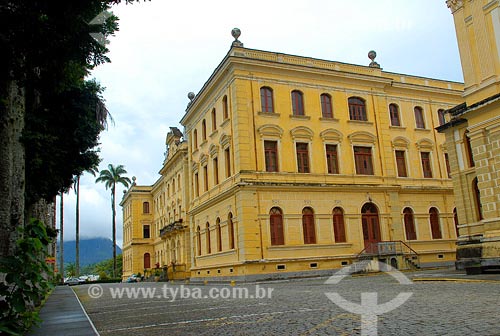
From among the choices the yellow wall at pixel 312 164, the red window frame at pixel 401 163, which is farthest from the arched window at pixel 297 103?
the red window frame at pixel 401 163

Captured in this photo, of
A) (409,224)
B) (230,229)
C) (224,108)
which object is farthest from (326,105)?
(230,229)

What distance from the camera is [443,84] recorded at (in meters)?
37.0

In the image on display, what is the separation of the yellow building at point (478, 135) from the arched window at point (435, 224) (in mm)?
11058

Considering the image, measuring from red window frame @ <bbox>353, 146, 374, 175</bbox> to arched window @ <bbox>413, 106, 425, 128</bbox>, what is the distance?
5.72m

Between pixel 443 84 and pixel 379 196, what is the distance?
1232 cm

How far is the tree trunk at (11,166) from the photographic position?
7.82 m

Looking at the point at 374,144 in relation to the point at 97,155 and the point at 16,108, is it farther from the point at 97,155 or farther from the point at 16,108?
the point at 16,108

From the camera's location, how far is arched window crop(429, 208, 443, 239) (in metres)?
33.0

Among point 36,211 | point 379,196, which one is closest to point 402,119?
point 379,196

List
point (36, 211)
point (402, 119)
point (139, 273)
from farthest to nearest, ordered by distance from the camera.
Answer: point (139, 273), point (402, 119), point (36, 211)

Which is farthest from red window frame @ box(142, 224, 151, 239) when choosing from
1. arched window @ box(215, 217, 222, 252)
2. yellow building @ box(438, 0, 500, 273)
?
yellow building @ box(438, 0, 500, 273)

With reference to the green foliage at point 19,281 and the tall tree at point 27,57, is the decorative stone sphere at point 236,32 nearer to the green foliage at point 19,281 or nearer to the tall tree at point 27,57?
the tall tree at point 27,57

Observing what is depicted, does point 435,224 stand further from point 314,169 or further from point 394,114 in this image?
point 314,169

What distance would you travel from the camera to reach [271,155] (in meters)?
29.2
